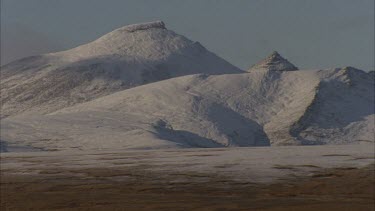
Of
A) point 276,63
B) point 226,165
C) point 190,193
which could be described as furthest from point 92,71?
point 190,193

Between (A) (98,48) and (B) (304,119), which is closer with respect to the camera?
(B) (304,119)

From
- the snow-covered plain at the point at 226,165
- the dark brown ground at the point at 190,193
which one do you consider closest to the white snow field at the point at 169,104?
the snow-covered plain at the point at 226,165

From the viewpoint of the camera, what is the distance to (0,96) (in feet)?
533

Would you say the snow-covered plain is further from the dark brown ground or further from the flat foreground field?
the dark brown ground

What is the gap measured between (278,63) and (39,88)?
64577 millimetres

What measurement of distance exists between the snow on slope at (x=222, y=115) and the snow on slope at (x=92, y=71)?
76.3ft

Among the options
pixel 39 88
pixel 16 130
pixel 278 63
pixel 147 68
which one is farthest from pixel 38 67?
pixel 16 130

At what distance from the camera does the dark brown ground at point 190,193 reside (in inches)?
585

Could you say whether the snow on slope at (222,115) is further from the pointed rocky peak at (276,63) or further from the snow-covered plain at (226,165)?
the snow-covered plain at (226,165)

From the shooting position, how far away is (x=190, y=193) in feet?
60.7

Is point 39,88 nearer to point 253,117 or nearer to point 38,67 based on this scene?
point 38,67

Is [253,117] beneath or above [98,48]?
beneath

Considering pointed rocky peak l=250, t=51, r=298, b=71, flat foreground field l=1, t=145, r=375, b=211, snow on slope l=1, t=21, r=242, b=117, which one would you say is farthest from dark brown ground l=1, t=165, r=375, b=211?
pointed rocky peak l=250, t=51, r=298, b=71

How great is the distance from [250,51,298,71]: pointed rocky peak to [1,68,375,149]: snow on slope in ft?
44.3
